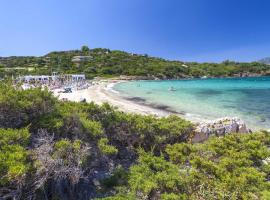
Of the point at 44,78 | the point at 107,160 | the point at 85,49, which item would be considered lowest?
the point at 107,160

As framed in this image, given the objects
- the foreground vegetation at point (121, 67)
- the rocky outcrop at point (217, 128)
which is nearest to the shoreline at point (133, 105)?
the rocky outcrop at point (217, 128)

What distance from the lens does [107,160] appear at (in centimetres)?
770

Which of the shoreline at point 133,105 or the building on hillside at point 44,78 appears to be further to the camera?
the building on hillside at point 44,78

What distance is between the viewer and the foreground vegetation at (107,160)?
5.48m

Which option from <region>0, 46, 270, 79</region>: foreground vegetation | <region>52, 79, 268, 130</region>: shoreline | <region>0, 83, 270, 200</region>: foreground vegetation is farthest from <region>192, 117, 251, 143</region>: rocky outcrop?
<region>0, 46, 270, 79</region>: foreground vegetation

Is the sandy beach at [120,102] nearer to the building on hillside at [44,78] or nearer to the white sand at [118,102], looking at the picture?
the white sand at [118,102]

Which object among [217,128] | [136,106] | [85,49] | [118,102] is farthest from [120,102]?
[85,49]

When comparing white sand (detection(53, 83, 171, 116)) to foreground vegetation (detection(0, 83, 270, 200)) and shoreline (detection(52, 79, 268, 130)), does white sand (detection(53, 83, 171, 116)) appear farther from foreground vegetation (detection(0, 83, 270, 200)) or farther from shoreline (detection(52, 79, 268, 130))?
foreground vegetation (detection(0, 83, 270, 200))

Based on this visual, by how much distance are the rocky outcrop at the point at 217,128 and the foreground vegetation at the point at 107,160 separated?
1.19 m

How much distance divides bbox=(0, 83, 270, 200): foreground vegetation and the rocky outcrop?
1186mm

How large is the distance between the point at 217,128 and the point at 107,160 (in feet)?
18.8

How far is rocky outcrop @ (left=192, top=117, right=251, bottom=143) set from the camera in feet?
35.4

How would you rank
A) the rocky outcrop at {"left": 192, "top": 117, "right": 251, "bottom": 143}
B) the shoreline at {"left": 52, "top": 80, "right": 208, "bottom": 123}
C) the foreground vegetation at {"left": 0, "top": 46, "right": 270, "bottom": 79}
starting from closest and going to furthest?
the rocky outcrop at {"left": 192, "top": 117, "right": 251, "bottom": 143}, the shoreline at {"left": 52, "top": 80, "right": 208, "bottom": 123}, the foreground vegetation at {"left": 0, "top": 46, "right": 270, "bottom": 79}

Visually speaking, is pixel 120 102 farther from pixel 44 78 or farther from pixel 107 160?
pixel 44 78
